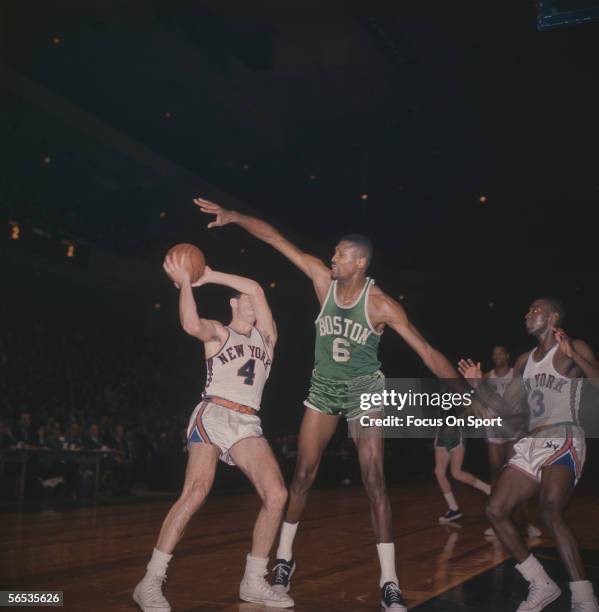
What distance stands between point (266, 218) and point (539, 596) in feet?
58.4

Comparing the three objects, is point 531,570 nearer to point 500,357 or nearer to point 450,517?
point 500,357

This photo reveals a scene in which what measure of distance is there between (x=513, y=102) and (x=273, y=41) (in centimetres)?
496

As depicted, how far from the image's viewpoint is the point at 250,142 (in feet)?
57.7

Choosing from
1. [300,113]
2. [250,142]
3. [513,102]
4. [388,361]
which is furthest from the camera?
[388,361]

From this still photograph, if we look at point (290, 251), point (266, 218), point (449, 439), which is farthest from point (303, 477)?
point (266, 218)

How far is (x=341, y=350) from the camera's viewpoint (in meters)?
5.14

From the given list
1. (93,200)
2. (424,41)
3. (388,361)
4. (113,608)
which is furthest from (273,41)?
(388,361)

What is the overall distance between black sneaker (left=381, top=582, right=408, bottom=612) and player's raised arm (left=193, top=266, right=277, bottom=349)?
166cm

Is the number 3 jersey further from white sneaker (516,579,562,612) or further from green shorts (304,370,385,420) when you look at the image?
white sneaker (516,579,562,612)

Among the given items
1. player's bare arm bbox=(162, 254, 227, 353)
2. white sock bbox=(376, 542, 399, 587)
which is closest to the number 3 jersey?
player's bare arm bbox=(162, 254, 227, 353)

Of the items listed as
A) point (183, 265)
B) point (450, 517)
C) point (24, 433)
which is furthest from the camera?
point (24, 433)

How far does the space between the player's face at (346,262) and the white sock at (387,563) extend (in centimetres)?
171

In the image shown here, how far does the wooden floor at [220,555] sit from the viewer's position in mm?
5094

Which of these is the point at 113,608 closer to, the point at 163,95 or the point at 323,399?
the point at 323,399
